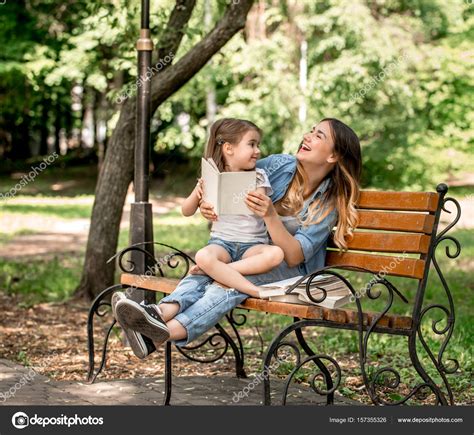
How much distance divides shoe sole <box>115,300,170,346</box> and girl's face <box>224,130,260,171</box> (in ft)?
3.25

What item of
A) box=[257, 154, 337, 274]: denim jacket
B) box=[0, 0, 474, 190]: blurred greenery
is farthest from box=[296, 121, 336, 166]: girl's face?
box=[0, 0, 474, 190]: blurred greenery

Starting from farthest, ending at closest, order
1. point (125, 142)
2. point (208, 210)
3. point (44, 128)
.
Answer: point (44, 128)
point (125, 142)
point (208, 210)

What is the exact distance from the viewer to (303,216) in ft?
16.2

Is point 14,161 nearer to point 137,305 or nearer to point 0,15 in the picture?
point 0,15

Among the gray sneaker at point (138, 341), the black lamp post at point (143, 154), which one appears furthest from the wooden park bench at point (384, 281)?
the black lamp post at point (143, 154)

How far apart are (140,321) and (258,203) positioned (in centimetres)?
77

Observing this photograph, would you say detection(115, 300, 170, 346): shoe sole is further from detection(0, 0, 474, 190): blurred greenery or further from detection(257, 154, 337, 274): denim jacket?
detection(0, 0, 474, 190): blurred greenery

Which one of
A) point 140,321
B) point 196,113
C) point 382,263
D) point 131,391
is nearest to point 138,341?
point 140,321

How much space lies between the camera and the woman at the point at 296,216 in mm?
4523

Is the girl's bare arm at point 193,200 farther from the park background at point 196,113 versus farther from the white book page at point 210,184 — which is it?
the park background at point 196,113

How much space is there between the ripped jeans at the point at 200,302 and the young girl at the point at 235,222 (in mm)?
76

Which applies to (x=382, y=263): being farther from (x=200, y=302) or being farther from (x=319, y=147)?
(x=200, y=302)

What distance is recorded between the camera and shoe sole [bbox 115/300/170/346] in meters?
4.30
